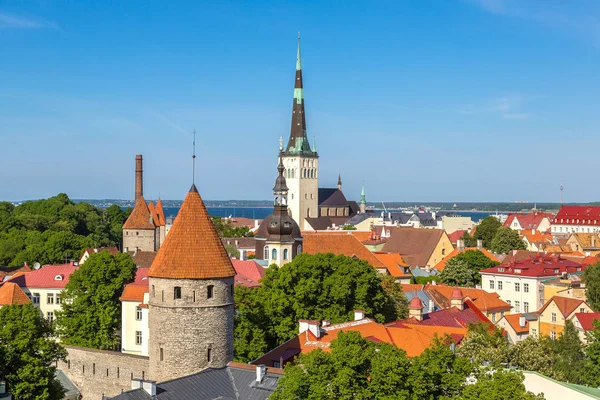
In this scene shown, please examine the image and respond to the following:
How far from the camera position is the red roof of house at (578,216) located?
142750mm

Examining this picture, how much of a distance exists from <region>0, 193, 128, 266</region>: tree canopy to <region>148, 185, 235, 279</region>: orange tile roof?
45097 millimetres

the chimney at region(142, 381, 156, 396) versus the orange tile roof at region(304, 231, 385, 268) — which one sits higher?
the orange tile roof at region(304, 231, 385, 268)

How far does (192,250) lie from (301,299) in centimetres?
1325

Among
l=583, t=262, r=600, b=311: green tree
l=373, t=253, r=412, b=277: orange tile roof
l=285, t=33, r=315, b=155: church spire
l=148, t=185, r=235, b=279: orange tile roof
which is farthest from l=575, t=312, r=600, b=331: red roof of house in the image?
l=285, t=33, r=315, b=155: church spire

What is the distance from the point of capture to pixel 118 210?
123 m

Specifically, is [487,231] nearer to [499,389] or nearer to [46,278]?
[46,278]

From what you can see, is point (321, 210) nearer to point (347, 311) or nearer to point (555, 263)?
point (555, 263)

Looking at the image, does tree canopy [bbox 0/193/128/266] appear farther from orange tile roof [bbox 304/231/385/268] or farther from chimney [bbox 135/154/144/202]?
orange tile roof [bbox 304/231/385/268]

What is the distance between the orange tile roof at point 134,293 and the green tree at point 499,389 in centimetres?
2632

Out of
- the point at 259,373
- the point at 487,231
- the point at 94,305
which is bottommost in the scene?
the point at 94,305

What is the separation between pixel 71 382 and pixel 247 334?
902 centimetres

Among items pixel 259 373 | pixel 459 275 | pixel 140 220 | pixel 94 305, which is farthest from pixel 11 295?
pixel 459 275

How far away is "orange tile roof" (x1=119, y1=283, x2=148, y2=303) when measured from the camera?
44.6 meters

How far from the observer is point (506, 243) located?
94.3 metres
